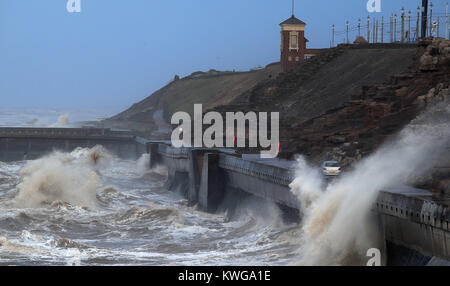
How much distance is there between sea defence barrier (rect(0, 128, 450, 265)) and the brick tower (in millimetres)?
17071

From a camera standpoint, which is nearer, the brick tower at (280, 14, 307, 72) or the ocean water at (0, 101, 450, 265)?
the ocean water at (0, 101, 450, 265)

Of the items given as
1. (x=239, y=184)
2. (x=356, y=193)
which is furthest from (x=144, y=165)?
(x=356, y=193)

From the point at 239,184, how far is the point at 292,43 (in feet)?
163

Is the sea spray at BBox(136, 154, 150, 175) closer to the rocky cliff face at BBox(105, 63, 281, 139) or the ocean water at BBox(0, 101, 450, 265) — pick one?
the ocean water at BBox(0, 101, 450, 265)

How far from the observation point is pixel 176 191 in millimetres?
57094

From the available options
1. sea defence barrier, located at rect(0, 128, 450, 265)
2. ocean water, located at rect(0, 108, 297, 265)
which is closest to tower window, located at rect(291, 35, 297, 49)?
sea defence barrier, located at rect(0, 128, 450, 265)

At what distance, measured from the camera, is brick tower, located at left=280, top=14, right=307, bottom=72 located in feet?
294

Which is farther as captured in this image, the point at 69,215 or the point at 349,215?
the point at 69,215

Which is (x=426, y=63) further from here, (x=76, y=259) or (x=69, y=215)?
(x=76, y=259)

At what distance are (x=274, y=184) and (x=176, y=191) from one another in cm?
2107

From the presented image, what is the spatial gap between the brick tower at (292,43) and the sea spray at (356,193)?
54308 millimetres

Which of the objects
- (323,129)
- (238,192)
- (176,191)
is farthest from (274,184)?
(176,191)

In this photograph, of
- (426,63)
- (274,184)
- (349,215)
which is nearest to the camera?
(349,215)

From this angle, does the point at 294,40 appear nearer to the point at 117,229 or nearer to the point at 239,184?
the point at 239,184
